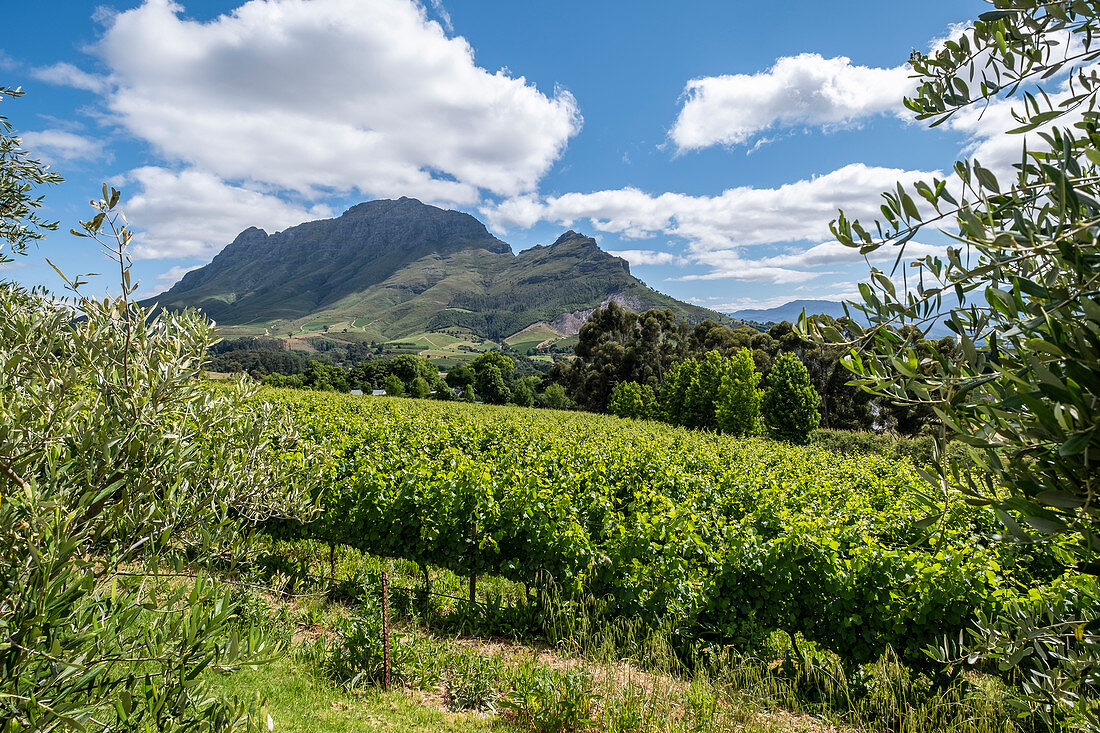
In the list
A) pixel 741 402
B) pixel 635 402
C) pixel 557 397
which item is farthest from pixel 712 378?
pixel 557 397

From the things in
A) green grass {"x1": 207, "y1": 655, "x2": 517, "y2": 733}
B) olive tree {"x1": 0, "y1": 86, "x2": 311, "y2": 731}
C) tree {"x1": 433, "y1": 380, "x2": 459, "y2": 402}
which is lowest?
green grass {"x1": 207, "y1": 655, "x2": 517, "y2": 733}

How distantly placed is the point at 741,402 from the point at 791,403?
10.0 ft

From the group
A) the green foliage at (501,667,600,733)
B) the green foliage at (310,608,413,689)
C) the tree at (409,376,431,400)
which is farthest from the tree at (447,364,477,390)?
the green foliage at (501,667,600,733)

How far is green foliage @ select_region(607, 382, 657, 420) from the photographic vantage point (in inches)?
1702

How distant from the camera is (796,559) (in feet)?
22.0

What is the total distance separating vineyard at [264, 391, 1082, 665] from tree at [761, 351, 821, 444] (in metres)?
21.3

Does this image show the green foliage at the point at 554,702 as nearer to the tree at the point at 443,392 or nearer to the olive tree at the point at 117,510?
the olive tree at the point at 117,510

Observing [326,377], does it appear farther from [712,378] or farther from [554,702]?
[554,702]

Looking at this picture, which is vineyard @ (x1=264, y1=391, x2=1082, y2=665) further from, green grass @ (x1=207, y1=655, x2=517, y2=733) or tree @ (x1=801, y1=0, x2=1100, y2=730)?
tree @ (x1=801, y1=0, x2=1100, y2=730)

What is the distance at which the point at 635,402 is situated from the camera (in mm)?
43500

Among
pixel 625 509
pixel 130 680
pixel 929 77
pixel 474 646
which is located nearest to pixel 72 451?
pixel 130 680

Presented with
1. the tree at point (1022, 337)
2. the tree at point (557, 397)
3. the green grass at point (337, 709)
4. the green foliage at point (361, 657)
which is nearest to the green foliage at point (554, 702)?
the green grass at point (337, 709)

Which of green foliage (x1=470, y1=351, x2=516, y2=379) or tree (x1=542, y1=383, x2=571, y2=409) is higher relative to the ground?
green foliage (x1=470, y1=351, x2=516, y2=379)

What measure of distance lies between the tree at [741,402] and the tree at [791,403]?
1116 mm
